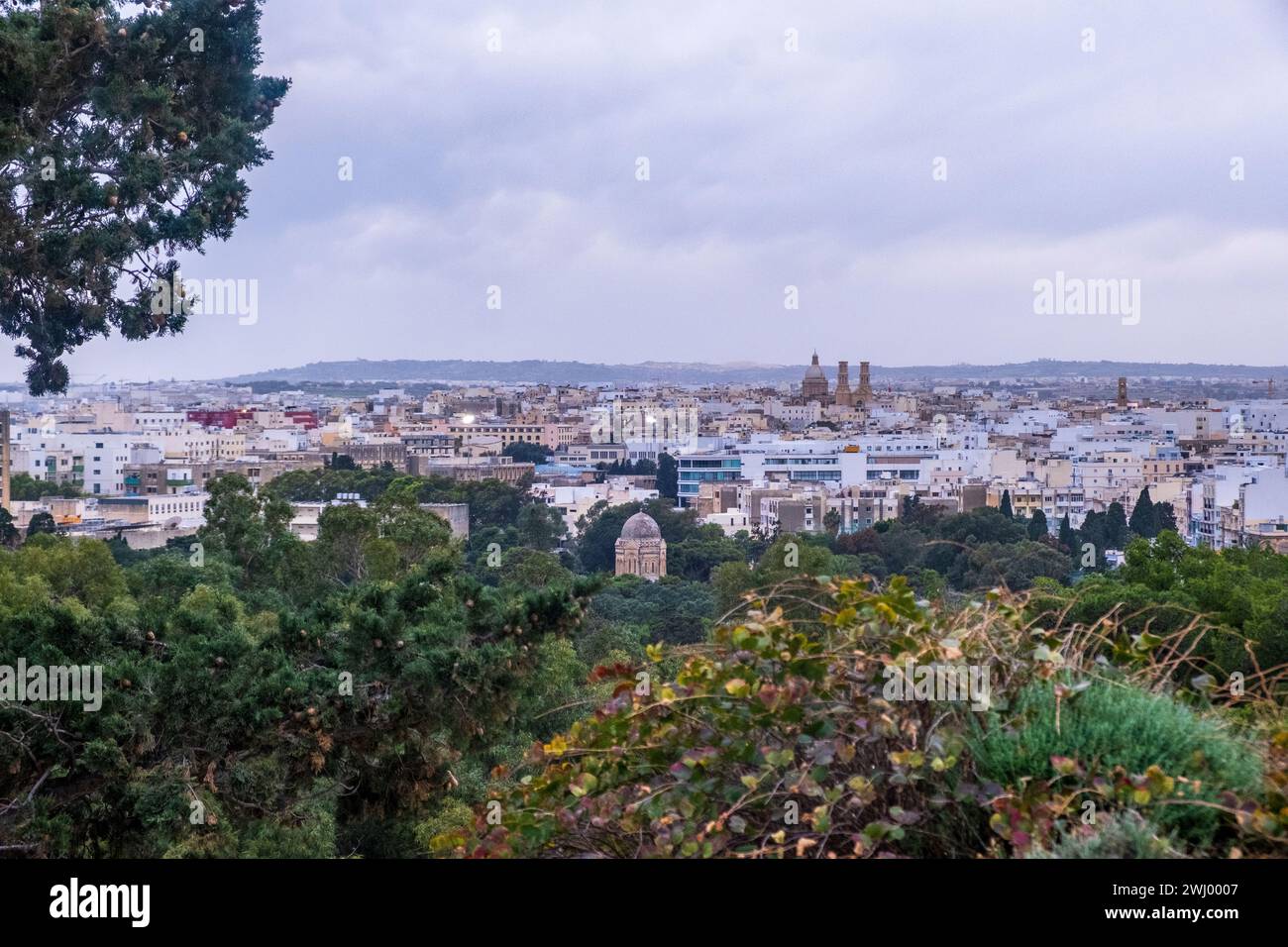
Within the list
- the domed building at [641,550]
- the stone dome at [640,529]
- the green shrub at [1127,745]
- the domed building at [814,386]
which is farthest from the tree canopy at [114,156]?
the domed building at [814,386]

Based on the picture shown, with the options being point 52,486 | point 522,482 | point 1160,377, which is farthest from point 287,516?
point 1160,377

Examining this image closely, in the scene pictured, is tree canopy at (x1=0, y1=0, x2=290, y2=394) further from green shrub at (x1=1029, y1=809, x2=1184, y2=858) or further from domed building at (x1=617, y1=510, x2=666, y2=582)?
domed building at (x1=617, y1=510, x2=666, y2=582)

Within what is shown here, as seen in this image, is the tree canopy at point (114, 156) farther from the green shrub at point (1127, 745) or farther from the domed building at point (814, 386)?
the domed building at point (814, 386)

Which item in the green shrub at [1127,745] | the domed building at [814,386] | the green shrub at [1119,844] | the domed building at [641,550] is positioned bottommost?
the domed building at [641,550]

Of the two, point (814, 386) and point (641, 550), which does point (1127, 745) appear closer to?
point (641, 550)

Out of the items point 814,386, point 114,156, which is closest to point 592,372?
point 814,386

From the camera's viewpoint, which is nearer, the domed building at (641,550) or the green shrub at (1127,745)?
the green shrub at (1127,745)

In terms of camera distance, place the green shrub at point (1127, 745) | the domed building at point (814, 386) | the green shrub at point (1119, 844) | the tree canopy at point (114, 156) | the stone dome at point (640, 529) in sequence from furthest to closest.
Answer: the domed building at point (814, 386) < the stone dome at point (640, 529) < the tree canopy at point (114, 156) < the green shrub at point (1127, 745) < the green shrub at point (1119, 844)

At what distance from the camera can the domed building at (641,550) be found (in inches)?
1251

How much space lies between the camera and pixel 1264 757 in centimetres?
215

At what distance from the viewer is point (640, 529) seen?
115 feet

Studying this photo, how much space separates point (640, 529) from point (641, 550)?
1.59m

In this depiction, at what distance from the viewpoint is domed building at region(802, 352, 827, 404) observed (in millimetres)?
68062
